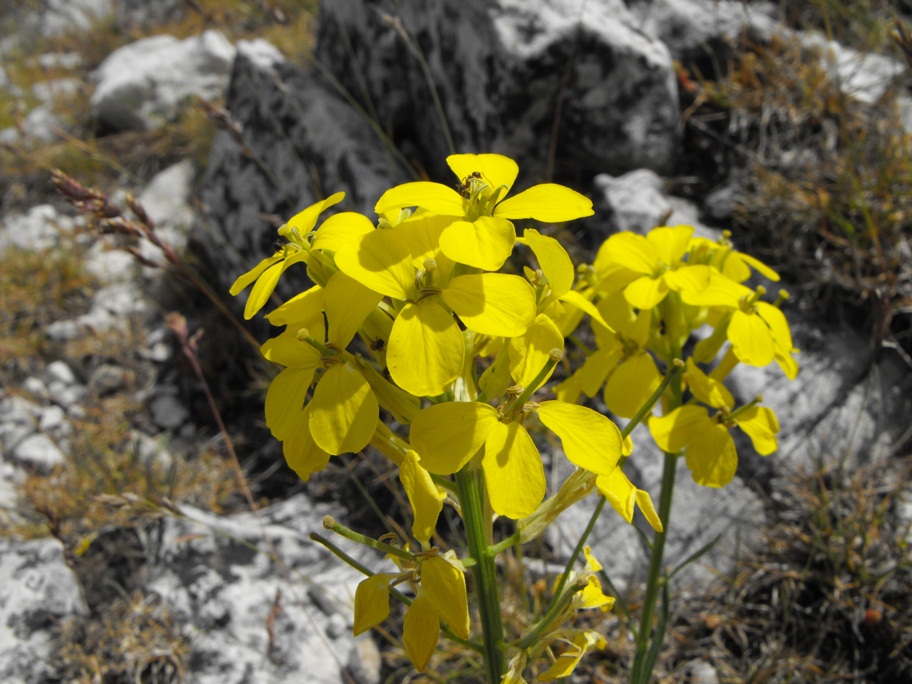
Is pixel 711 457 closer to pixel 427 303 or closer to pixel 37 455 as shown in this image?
pixel 427 303

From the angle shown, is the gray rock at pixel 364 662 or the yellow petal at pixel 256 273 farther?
the gray rock at pixel 364 662

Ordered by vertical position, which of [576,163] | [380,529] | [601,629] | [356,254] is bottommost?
[380,529]

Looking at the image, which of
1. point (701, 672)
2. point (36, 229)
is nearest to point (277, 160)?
point (36, 229)

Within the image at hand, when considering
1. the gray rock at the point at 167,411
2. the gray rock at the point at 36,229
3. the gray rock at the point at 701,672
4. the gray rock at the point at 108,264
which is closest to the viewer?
the gray rock at the point at 701,672

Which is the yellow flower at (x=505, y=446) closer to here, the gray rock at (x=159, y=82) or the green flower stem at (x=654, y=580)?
the green flower stem at (x=654, y=580)

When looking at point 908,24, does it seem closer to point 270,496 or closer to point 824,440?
point 824,440

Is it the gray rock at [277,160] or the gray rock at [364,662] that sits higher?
the gray rock at [277,160]

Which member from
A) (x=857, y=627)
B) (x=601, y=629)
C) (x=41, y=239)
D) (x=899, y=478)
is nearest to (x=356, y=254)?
(x=601, y=629)

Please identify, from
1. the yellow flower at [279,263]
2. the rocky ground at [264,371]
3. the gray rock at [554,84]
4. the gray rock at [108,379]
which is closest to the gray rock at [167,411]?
the rocky ground at [264,371]
